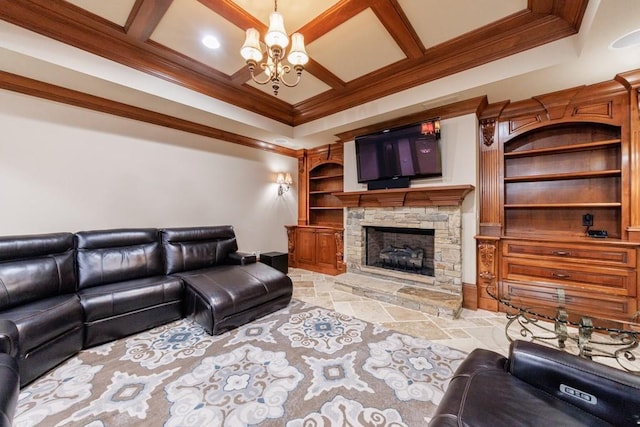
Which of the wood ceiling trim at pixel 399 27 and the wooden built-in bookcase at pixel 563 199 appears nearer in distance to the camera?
the wood ceiling trim at pixel 399 27

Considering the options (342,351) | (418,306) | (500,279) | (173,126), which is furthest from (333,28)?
(500,279)

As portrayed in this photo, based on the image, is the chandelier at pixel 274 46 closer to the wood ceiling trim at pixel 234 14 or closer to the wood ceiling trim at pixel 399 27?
the wood ceiling trim at pixel 234 14

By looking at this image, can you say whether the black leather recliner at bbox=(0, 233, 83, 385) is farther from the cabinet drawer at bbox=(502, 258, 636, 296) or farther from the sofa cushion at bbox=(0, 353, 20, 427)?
the cabinet drawer at bbox=(502, 258, 636, 296)

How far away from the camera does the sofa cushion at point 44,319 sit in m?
1.73

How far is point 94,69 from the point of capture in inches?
98.3

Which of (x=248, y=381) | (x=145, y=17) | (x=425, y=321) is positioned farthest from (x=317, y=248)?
(x=145, y=17)

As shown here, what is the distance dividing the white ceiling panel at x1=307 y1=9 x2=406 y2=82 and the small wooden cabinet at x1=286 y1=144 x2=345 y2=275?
191cm

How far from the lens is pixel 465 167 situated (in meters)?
3.22

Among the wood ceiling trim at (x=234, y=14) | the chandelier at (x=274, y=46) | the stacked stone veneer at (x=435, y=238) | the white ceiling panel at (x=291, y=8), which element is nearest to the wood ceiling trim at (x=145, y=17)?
the wood ceiling trim at (x=234, y=14)

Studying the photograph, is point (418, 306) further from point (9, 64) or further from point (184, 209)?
point (9, 64)

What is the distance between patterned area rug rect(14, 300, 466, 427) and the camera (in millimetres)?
1514

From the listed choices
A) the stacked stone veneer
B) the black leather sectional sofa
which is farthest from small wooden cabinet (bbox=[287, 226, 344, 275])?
the black leather sectional sofa

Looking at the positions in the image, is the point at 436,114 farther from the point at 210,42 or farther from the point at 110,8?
the point at 110,8

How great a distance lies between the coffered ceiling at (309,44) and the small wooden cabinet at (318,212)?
77.6 inches
